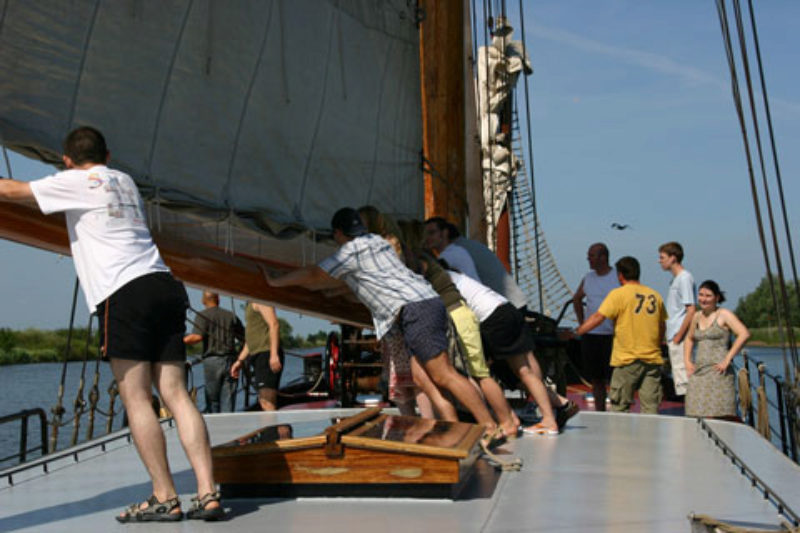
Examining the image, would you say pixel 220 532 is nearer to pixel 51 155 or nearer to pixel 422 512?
pixel 422 512

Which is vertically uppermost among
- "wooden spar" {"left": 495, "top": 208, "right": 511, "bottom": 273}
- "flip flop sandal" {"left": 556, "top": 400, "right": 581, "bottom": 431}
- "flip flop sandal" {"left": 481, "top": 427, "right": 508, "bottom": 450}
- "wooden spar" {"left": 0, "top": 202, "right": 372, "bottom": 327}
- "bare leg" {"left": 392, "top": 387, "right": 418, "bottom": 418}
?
"wooden spar" {"left": 495, "top": 208, "right": 511, "bottom": 273}

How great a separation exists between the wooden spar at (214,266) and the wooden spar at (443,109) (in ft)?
5.06

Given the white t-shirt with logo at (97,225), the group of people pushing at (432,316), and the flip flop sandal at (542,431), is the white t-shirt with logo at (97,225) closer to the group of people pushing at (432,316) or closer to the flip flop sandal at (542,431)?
the group of people pushing at (432,316)

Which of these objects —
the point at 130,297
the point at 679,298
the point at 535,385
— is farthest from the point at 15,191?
the point at 679,298

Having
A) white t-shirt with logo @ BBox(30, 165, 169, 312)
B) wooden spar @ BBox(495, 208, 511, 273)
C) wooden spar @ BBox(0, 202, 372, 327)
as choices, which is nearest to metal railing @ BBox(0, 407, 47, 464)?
wooden spar @ BBox(0, 202, 372, 327)

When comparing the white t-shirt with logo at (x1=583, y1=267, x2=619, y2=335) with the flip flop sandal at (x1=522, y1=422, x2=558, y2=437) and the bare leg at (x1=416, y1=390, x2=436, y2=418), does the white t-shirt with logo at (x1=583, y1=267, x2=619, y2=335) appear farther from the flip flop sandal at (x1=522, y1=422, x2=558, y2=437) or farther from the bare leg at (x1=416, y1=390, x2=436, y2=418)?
the bare leg at (x1=416, y1=390, x2=436, y2=418)

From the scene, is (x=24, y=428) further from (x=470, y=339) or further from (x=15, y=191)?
(x=15, y=191)

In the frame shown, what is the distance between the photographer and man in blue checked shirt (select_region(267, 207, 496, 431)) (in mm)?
4852

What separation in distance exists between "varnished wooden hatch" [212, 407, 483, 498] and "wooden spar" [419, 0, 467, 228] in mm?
3385

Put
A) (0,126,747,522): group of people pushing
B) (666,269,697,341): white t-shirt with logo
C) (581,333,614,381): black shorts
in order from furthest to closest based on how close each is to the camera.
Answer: (581,333,614,381): black shorts < (666,269,697,341): white t-shirt with logo < (0,126,747,522): group of people pushing

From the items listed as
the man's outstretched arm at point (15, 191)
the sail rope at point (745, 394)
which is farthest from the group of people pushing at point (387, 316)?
the sail rope at point (745, 394)

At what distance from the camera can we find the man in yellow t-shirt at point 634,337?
761cm

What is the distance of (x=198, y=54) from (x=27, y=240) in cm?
100

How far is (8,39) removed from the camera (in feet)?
11.6
